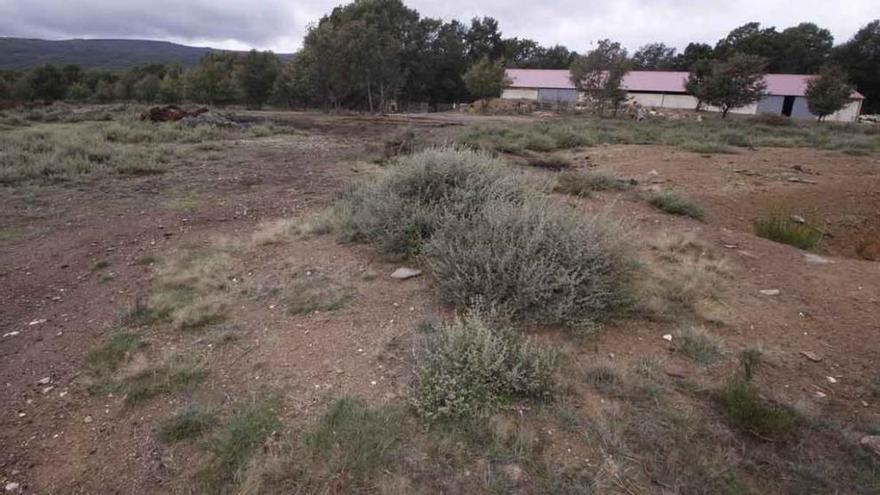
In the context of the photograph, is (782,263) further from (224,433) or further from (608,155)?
(608,155)

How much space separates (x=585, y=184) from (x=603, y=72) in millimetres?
26688

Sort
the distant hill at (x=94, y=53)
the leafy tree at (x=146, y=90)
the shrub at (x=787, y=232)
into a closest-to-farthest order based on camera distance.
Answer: the shrub at (x=787, y=232), the leafy tree at (x=146, y=90), the distant hill at (x=94, y=53)

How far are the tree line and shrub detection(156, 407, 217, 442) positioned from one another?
30.1 meters

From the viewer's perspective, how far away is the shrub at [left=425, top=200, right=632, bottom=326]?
10.6 ft

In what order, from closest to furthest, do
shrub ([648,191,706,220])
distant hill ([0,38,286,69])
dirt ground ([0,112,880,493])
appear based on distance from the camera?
dirt ground ([0,112,880,493]) → shrub ([648,191,706,220]) → distant hill ([0,38,286,69])

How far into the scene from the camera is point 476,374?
261cm

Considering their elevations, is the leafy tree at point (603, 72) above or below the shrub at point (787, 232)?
above

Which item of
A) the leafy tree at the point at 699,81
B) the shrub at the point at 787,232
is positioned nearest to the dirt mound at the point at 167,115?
the shrub at the point at 787,232

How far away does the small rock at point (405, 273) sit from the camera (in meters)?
4.05

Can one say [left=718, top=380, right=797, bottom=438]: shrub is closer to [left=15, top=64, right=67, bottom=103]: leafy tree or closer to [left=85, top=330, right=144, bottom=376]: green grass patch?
[left=85, top=330, right=144, bottom=376]: green grass patch

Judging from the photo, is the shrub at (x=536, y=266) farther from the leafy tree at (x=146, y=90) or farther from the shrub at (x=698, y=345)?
the leafy tree at (x=146, y=90)

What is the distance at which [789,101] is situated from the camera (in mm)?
39219

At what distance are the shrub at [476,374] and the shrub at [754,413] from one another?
0.95 meters

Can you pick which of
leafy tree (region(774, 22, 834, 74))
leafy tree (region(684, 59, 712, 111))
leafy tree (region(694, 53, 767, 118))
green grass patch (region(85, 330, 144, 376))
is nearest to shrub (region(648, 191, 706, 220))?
green grass patch (region(85, 330, 144, 376))
